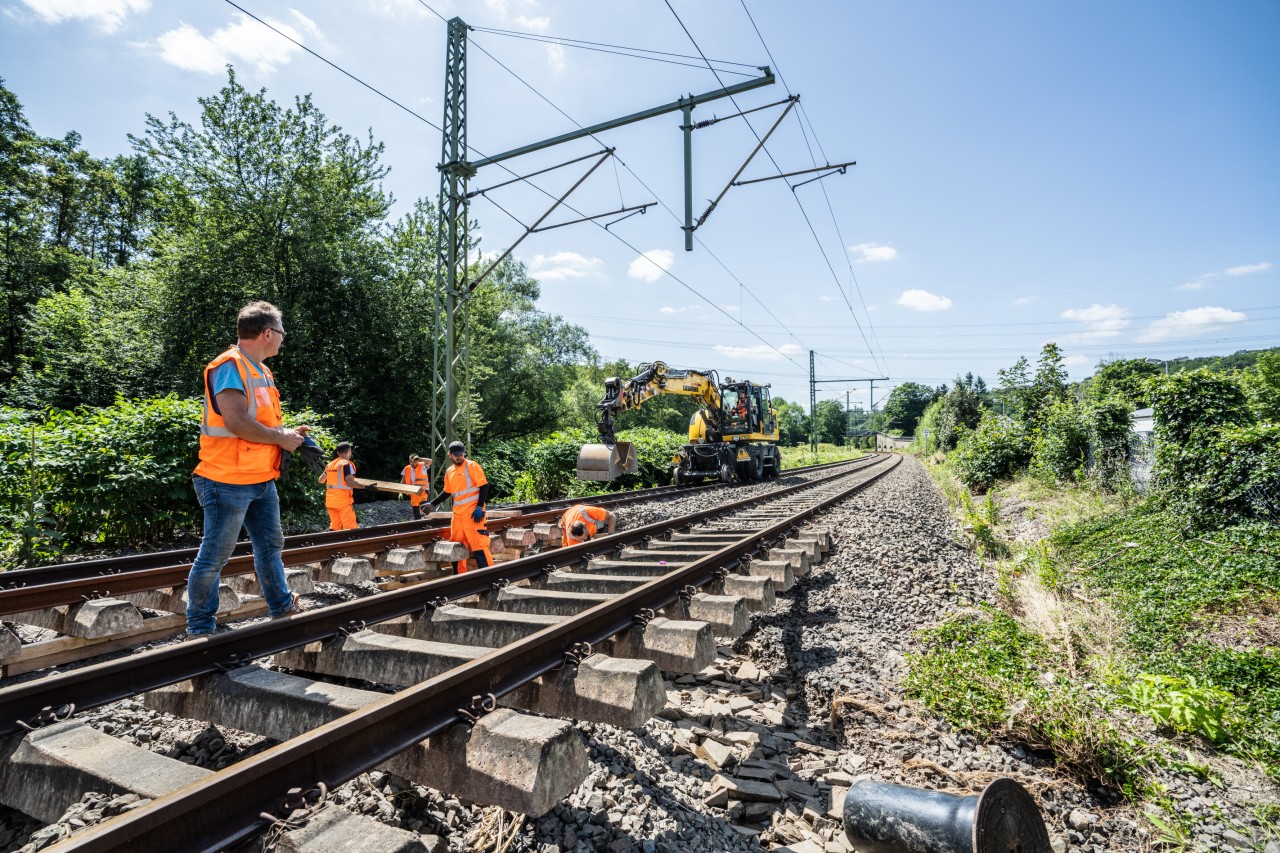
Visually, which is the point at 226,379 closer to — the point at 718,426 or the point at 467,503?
the point at 467,503

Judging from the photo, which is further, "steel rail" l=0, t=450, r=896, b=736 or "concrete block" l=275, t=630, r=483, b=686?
"concrete block" l=275, t=630, r=483, b=686

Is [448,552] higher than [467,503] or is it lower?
lower

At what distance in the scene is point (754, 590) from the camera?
4582 millimetres

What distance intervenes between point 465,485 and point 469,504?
0.20m

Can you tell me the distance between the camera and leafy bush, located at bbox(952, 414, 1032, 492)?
18.6 m

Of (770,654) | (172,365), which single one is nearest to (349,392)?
(172,365)

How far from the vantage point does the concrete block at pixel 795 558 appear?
227 inches

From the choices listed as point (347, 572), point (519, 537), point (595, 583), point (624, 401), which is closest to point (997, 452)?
point (624, 401)

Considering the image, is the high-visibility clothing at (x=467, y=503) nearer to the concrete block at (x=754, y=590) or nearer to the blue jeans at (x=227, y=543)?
the blue jeans at (x=227, y=543)

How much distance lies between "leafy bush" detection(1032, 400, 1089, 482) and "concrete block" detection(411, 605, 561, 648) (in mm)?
13900

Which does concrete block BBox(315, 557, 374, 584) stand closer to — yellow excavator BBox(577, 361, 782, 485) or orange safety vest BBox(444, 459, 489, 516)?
orange safety vest BBox(444, 459, 489, 516)

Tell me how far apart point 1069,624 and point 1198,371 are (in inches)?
260

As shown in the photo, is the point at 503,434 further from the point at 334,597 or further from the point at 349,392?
the point at 334,597

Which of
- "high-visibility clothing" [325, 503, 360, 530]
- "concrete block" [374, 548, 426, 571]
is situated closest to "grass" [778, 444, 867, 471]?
"high-visibility clothing" [325, 503, 360, 530]
